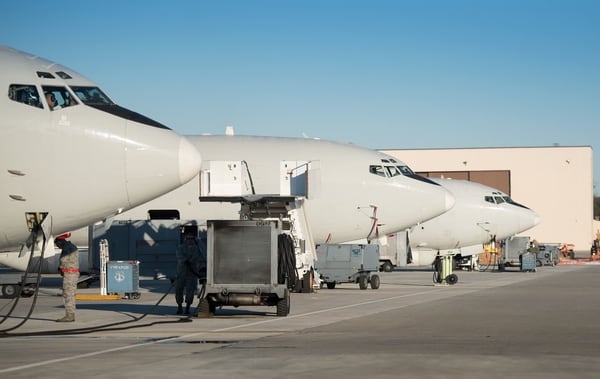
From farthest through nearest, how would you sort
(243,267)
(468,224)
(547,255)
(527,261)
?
1. (547,255)
2. (527,261)
3. (468,224)
4. (243,267)

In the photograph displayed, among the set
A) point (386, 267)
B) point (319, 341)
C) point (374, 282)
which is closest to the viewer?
point (319, 341)

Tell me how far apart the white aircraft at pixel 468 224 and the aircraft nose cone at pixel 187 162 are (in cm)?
3446

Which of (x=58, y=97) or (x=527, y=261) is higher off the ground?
(x=58, y=97)

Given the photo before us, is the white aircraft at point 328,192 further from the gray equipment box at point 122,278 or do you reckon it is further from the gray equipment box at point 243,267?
the gray equipment box at point 243,267

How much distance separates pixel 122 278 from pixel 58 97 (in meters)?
13.2

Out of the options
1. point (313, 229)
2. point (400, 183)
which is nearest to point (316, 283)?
point (313, 229)

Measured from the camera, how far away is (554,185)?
110 metres

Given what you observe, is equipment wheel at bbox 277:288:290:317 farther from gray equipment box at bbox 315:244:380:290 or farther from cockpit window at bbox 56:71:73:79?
gray equipment box at bbox 315:244:380:290

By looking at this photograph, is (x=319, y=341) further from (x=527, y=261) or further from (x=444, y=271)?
(x=527, y=261)

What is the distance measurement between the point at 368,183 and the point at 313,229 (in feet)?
9.25

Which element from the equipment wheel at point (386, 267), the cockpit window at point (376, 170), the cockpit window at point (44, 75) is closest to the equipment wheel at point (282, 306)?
the cockpit window at point (44, 75)

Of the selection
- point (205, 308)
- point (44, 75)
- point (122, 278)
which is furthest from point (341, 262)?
point (44, 75)

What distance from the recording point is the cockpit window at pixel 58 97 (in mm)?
19969

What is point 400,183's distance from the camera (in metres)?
40.6
